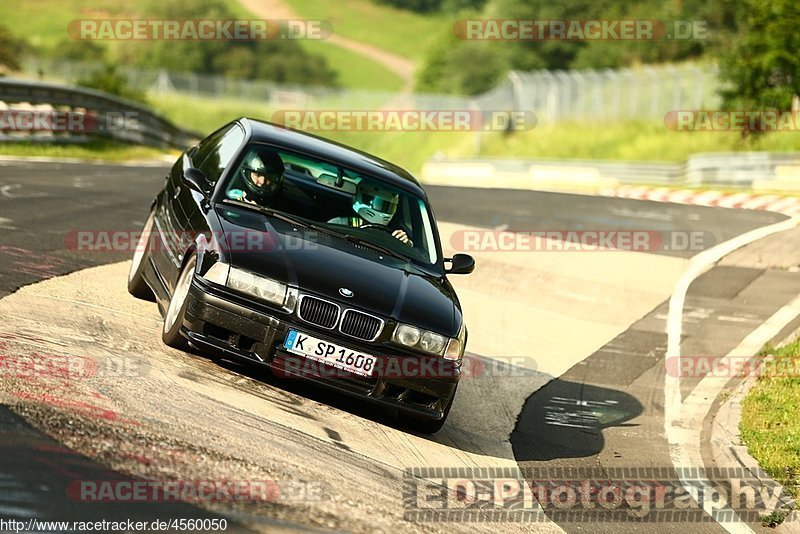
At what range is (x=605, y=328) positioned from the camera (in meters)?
12.3

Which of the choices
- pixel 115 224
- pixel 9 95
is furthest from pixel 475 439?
pixel 9 95

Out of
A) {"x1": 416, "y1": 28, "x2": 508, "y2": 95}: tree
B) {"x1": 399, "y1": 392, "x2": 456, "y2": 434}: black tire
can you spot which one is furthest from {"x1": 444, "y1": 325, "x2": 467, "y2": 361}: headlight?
{"x1": 416, "y1": 28, "x2": 508, "y2": 95}: tree

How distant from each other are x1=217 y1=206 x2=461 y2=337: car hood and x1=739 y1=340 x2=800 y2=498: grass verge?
2347 millimetres

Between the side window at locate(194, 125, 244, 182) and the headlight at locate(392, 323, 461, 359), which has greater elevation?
the side window at locate(194, 125, 244, 182)

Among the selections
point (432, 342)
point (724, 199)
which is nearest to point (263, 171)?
→ point (432, 342)

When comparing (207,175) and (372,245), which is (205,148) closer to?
(207,175)

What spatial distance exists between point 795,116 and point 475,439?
31.2 metres

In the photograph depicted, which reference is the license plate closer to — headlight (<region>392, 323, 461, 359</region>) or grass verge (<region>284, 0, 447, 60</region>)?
headlight (<region>392, 323, 461, 359</region>)

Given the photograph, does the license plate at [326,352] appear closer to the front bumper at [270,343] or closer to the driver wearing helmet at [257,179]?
the front bumper at [270,343]

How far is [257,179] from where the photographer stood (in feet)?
26.7

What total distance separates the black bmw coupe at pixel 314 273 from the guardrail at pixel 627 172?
2124cm

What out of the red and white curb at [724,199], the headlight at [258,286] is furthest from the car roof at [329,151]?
the red and white curb at [724,199]

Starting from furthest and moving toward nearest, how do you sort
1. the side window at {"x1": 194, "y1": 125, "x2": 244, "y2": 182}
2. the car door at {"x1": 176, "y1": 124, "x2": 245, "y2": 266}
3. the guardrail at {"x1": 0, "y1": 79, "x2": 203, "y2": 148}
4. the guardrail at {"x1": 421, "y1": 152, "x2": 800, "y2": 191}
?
the guardrail at {"x1": 421, "y1": 152, "x2": 800, "y2": 191} → the guardrail at {"x1": 0, "y1": 79, "x2": 203, "y2": 148} → the side window at {"x1": 194, "y1": 125, "x2": 244, "y2": 182} → the car door at {"x1": 176, "y1": 124, "x2": 245, "y2": 266}

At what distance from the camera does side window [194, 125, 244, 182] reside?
835cm
